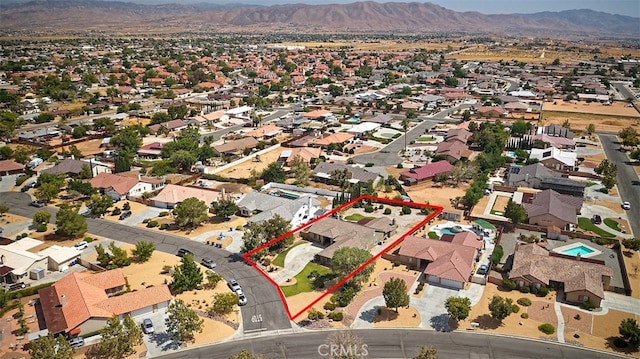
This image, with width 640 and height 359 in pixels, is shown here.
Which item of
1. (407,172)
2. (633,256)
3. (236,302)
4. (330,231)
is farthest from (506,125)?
→ (236,302)

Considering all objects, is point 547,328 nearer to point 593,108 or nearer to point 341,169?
point 341,169

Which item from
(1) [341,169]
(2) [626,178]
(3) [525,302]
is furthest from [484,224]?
(2) [626,178]

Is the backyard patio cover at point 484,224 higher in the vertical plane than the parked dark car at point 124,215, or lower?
higher

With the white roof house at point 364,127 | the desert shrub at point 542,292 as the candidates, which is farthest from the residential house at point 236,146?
the desert shrub at point 542,292

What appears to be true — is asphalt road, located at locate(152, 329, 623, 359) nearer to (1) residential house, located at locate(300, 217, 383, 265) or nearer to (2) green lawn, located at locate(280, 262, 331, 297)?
(2) green lawn, located at locate(280, 262, 331, 297)

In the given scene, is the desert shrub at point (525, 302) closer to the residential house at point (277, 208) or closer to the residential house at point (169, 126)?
the residential house at point (277, 208)

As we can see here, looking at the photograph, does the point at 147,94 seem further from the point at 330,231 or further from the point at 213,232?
the point at 330,231
